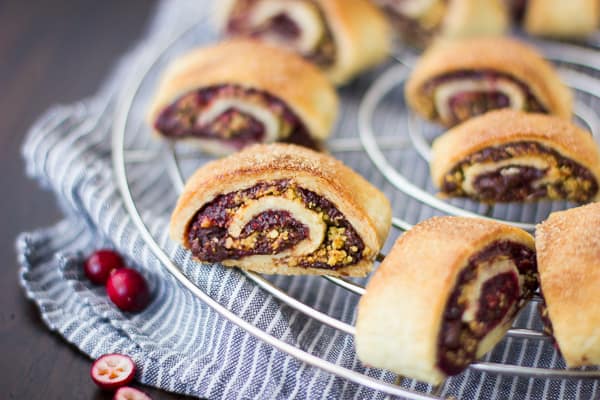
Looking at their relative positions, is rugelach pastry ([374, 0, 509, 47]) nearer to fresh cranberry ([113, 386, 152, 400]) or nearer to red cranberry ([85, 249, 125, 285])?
red cranberry ([85, 249, 125, 285])

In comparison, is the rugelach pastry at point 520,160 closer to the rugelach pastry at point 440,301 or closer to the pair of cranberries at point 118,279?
the rugelach pastry at point 440,301

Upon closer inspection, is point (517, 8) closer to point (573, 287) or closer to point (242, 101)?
point (242, 101)

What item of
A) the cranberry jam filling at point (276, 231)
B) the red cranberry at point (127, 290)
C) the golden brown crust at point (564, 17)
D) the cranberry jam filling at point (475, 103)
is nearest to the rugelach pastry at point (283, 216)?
the cranberry jam filling at point (276, 231)

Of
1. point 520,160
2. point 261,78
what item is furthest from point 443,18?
point 520,160

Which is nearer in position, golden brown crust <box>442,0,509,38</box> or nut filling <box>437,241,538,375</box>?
nut filling <box>437,241,538,375</box>

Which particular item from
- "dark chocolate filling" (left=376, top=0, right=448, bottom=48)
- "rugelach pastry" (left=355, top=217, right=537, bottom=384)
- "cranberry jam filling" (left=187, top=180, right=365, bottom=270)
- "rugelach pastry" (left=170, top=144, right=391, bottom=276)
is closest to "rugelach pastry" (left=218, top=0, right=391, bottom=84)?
"dark chocolate filling" (left=376, top=0, right=448, bottom=48)

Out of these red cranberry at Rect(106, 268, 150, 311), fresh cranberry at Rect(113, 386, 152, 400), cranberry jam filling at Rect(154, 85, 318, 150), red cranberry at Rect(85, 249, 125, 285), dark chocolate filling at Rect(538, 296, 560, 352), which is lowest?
fresh cranberry at Rect(113, 386, 152, 400)

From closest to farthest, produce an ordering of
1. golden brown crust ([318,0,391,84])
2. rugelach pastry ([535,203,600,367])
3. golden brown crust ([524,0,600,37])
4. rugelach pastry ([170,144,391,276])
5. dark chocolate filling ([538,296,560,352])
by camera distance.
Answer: rugelach pastry ([535,203,600,367]) < dark chocolate filling ([538,296,560,352]) < rugelach pastry ([170,144,391,276]) < golden brown crust ([318,0,391,84]) < golden brown crust ([524,0,600,37])
